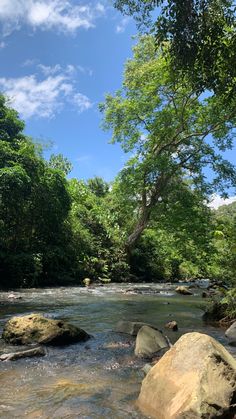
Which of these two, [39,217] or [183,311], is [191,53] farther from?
[39,217]

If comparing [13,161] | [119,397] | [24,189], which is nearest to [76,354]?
[119,397]

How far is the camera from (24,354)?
19.6ft

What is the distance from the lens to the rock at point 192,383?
3619 millimetres

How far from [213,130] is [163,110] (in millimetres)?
3388

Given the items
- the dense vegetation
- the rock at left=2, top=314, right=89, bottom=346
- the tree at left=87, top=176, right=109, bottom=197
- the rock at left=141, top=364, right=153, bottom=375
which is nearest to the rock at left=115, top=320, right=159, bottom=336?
the rock at left=2, top=314, right=89, bottom=346

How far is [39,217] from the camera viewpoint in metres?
22.0

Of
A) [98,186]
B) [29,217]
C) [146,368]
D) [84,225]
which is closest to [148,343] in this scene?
[146,368]

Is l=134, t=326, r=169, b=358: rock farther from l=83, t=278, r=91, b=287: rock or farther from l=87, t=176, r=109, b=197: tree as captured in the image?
l=87, t=176, r=109, b=197: tree

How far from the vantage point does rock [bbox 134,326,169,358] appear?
6232 millimetres

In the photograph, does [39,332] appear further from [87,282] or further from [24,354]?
[87,282]

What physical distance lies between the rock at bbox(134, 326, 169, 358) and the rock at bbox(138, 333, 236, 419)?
183cm

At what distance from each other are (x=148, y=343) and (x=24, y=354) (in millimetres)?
2012

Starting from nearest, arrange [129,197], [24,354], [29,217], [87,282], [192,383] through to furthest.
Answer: [192,383]
[24,354]
[87,282]
[29,217]
[129,197]

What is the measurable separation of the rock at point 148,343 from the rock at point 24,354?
1525 mm
